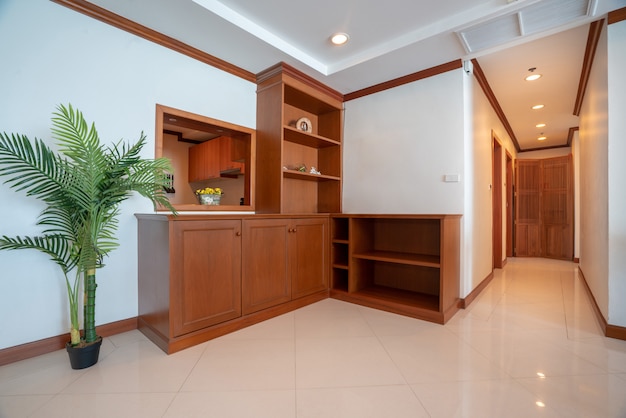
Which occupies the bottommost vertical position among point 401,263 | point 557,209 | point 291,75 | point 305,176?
point 401,263

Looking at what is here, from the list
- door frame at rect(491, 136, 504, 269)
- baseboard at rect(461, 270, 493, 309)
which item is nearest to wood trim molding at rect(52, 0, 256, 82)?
baseboard at rect(461, 270, 493, 309)

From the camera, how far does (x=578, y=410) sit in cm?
136

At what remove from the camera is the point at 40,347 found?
1917 millimetres

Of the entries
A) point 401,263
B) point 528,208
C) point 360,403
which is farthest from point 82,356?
point 528,208

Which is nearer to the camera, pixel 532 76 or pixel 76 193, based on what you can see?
pixel 76 193

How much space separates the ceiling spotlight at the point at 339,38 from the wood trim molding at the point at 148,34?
0.96 metres

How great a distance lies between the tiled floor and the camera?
1387 mm

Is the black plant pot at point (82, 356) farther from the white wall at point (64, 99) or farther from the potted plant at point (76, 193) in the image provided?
the white wall at point (64, 99)

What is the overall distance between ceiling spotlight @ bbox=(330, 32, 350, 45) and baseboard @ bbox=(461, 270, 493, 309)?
2738 millimetres

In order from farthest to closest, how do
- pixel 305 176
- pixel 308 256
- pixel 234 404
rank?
pixel 305 176
pixel 308 256
pixel 234 404

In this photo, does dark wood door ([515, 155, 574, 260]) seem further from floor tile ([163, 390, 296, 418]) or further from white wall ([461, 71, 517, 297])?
floor tile ([163, 390, 296, 418])

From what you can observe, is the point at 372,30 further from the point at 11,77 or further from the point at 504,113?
the point at 504,113

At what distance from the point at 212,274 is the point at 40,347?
1157mm

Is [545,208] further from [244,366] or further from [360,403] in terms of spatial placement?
[244,366]
